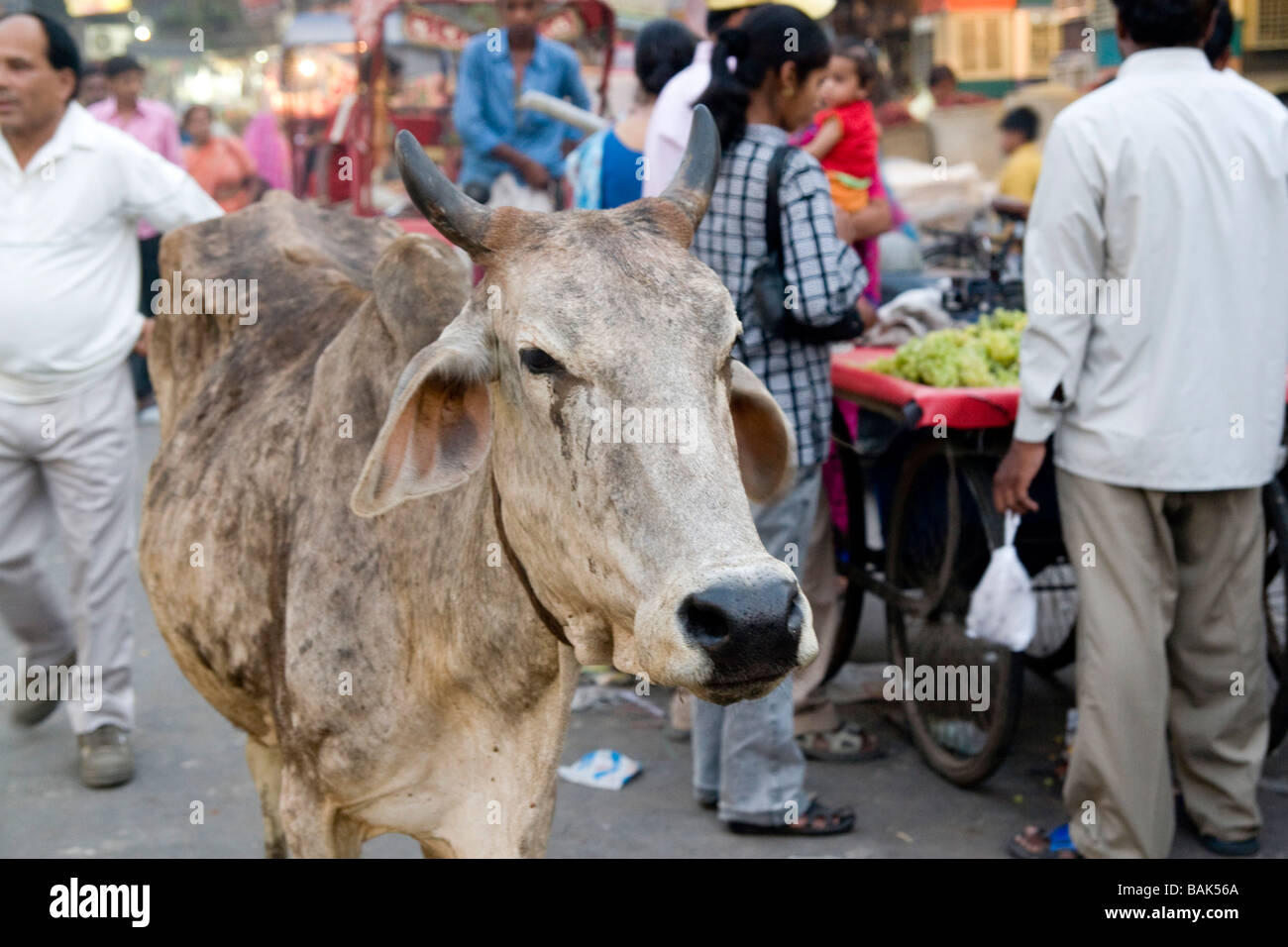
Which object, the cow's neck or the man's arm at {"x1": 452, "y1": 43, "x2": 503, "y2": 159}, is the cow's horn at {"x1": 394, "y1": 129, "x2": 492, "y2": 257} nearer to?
the cow's neck

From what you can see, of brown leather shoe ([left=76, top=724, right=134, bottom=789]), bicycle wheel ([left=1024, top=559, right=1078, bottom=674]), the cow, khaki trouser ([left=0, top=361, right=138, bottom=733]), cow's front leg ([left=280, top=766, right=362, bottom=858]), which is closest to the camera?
the cow

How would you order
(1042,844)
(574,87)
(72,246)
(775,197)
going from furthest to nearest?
(574,87), (72,246), (1042,844), (775,197)

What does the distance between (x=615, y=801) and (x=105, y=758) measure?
1.68 meters

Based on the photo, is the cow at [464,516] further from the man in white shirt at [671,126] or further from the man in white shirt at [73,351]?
the man in white shirt at [671,126]

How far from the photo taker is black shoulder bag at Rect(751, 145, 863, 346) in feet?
13.4

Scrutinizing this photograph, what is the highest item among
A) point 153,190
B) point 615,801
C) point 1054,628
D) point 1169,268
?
point 153,190

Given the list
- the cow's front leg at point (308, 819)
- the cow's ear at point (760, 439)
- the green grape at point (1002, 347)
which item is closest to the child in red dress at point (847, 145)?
the green grape at point (1002, 347)

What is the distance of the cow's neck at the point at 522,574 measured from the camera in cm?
253

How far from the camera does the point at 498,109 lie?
7.80m

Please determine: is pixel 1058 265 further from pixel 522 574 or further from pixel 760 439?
pixel 522 574

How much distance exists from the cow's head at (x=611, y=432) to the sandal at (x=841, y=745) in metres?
2.50

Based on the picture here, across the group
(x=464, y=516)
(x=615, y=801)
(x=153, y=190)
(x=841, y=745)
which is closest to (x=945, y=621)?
(x=841, y=745)

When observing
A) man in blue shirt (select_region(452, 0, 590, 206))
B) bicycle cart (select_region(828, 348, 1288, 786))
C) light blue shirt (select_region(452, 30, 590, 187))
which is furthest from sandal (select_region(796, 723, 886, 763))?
light blue shirt (select_region(452, 30, 590, 187))
